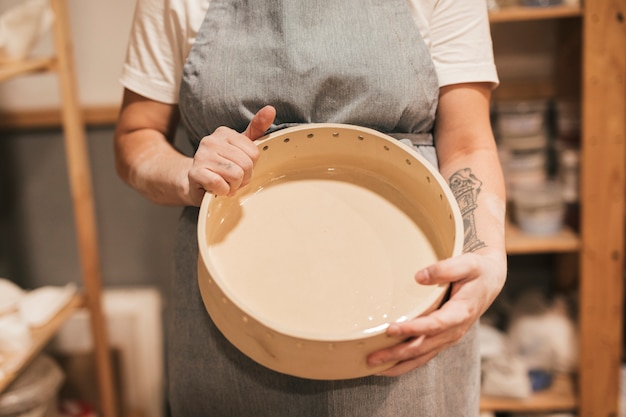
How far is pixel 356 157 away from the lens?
0.83m

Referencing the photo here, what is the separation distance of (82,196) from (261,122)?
3.75 ft

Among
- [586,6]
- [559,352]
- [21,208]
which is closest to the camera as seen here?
[586,6]

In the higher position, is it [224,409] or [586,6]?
[586,6]

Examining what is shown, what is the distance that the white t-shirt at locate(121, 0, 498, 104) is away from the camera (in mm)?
872

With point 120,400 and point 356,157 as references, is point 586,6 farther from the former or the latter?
point 120,400

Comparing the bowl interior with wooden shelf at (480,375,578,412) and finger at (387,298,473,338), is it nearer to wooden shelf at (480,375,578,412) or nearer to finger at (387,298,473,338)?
finger at (387,298,473,338)

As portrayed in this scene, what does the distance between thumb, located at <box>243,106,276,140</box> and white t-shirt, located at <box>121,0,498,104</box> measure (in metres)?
0.18

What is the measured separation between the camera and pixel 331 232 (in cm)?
79

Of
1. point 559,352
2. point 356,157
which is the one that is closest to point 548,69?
point 559,352

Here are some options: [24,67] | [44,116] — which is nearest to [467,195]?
[24,67]

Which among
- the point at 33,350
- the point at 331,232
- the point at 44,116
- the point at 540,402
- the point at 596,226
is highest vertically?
the point at 331,232

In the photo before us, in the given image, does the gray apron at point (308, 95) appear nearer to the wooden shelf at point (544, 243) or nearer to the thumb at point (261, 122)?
the thumb at point (261, 122)

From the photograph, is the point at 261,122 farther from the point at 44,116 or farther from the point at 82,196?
the point at 44,116

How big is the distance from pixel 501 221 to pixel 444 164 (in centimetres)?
12
